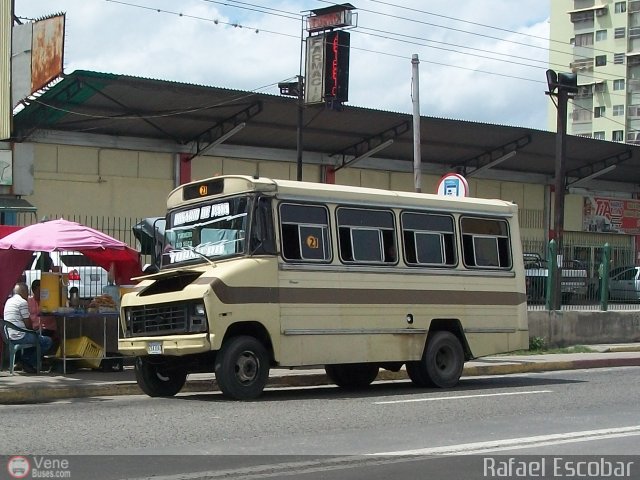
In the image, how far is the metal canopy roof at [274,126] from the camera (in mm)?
A: 30688

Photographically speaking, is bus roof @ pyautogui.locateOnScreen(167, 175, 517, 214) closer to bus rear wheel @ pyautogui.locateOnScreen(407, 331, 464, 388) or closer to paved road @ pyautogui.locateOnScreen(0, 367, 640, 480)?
bus rear wheel @ pyautogui.locateOnScreen(407, 331, 464, 388)

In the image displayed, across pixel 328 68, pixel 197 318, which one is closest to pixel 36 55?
pixel 328 68

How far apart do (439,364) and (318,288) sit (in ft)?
9.19

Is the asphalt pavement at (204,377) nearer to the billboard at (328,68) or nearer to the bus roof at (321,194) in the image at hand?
the bus roof at (321,194)

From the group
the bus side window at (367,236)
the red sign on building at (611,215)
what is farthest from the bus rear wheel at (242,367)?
the red sign on building at (611,215)

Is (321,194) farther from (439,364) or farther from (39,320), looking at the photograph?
(39,320)

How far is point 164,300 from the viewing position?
1403cm

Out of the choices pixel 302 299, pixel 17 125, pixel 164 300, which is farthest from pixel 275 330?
pixel 17 125

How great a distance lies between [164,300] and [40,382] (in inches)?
131

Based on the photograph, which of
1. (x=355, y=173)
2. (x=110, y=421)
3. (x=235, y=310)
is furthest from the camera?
(x=355, y=173)

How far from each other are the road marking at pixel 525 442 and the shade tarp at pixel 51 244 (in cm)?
879

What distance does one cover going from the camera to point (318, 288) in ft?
48.2

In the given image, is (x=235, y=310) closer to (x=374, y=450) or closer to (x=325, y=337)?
(x=325, y=337)

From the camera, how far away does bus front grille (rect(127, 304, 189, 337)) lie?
13.8m
